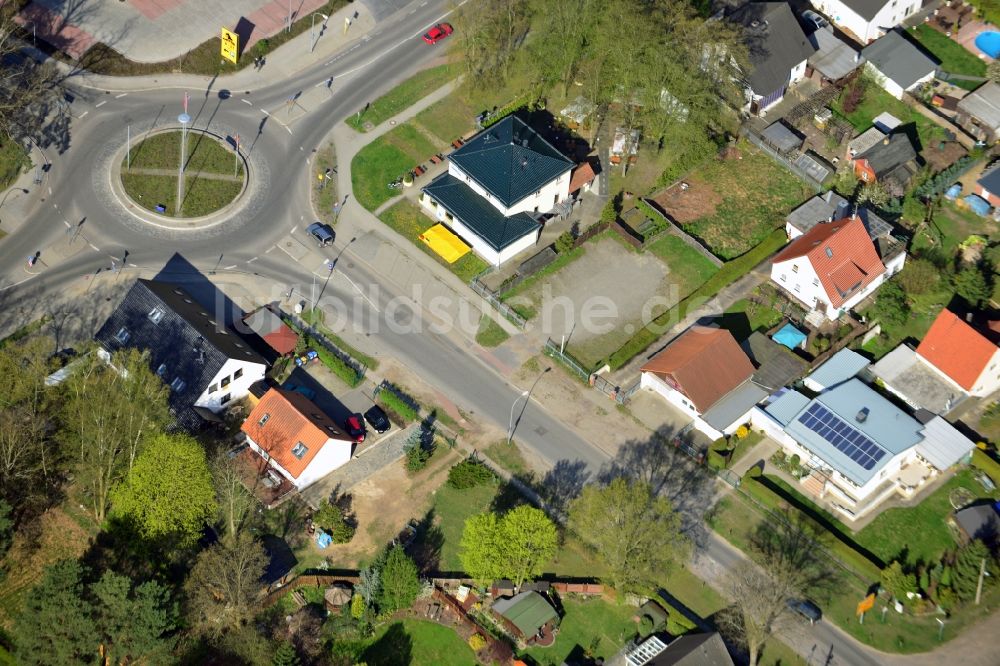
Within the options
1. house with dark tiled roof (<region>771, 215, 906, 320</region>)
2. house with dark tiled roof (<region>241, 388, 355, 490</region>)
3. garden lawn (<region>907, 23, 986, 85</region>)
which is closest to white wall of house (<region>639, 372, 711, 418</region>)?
house with dark tiled roof (<region>771, 215, 906, 320</region>)

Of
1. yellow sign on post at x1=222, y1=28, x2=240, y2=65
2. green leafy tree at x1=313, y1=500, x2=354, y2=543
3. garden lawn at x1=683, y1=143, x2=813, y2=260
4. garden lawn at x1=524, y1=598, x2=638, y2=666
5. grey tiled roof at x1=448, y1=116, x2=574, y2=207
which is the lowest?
garden lawn at x1=524, y1=598, x2=638, y2=666

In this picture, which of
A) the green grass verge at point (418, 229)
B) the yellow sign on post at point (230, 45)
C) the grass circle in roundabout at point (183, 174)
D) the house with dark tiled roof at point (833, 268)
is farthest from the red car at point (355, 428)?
the yellow sign on post at point (230, 45)

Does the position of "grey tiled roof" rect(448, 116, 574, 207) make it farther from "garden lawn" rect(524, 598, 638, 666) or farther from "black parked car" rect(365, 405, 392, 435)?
"garden lawn" rect(524, 598, 638, 666)

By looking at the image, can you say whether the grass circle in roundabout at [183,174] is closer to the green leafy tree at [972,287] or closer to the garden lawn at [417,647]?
the garden lawn at [417,647]

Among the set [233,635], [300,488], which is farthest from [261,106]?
[233,635]

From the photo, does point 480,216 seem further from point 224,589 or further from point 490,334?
point 224,589

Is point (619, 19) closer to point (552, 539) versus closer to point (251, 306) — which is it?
point (251, 306)

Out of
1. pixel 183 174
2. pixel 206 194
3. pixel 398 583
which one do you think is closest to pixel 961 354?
pixel 398 583
